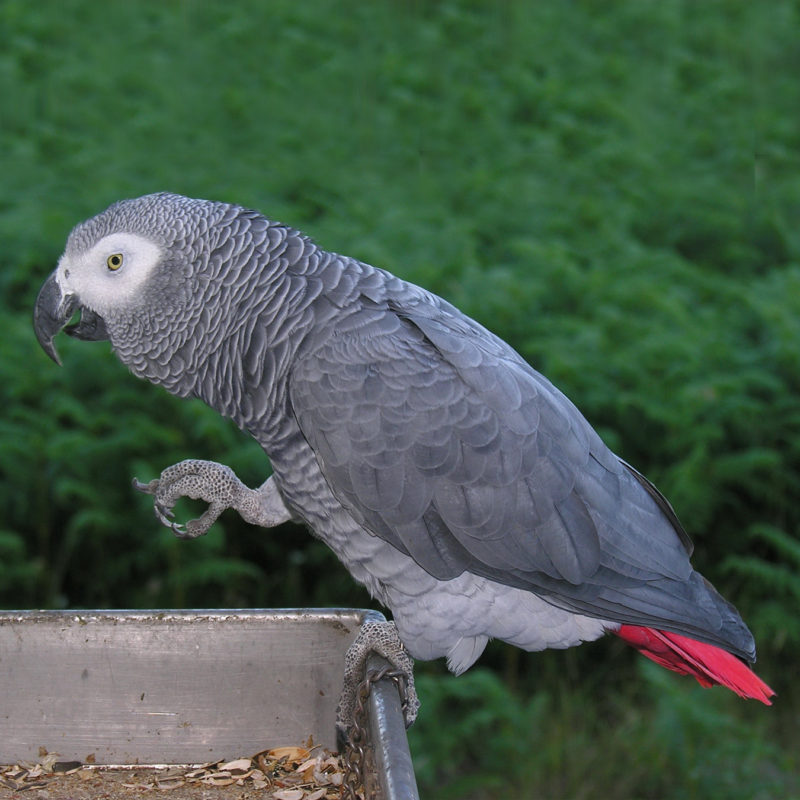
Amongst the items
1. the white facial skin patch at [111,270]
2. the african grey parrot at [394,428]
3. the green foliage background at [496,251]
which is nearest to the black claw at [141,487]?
the african grey parrot at [394,428]

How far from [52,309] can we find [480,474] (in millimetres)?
694

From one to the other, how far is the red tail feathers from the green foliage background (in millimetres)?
1004

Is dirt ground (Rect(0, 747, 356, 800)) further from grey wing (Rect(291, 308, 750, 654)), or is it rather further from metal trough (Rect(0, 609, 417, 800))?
grey wing (Rect(291, 308, 750, 654))

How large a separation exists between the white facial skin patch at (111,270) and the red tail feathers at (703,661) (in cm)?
97

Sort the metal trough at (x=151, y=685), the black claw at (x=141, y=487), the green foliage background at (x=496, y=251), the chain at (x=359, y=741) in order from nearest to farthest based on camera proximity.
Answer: the chain at (x=359, y=741) → the metal trough at (x=151, y=685) → the black claw at (x=141, y=487) → the green foliage background at (x=496, y=251)

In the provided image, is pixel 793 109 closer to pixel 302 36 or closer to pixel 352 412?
pixel 302 36

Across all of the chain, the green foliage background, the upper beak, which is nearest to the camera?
the chain

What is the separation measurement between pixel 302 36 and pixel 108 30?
1055 mm

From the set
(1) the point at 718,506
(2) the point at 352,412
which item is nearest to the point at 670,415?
(1) the point at 718,506

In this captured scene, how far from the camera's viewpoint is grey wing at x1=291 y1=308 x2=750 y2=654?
1.40 m

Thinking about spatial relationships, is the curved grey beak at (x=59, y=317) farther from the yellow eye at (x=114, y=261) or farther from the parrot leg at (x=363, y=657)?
the parrot leg at (x=363, y=657)

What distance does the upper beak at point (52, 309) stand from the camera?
1.50 metres

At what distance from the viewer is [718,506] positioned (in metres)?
2.92

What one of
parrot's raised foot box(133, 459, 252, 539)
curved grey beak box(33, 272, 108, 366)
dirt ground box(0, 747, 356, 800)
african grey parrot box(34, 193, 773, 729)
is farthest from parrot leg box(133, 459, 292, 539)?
dirt ground box(0, 747, 356, 800)
